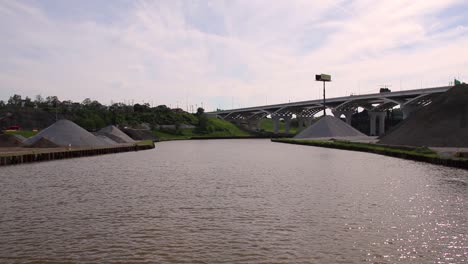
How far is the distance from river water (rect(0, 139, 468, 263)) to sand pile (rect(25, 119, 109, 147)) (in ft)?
122

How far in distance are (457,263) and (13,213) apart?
64.7ft

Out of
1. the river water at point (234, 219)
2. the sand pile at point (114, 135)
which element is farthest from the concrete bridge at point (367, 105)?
the river water at point (234, 219)

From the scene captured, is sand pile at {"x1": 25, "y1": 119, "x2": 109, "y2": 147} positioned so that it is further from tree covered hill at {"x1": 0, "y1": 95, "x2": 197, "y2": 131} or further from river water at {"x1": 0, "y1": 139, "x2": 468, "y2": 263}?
tree covered hill at {"x1": 0, "y1": 95, "x2": 197, "y2": 131}

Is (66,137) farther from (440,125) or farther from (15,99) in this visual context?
(15,99)

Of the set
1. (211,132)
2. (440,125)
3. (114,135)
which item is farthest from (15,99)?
(440,125)

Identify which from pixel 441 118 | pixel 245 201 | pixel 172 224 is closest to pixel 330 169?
pixel 245 201

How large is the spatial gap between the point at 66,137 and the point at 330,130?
72.8 meters

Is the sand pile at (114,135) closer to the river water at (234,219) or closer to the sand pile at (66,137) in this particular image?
the sand pile at (66,137)

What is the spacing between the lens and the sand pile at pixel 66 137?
7068 cm

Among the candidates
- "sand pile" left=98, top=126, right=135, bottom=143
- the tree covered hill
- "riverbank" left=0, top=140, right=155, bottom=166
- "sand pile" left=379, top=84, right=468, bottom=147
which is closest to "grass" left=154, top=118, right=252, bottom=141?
Result: the tree covered hill

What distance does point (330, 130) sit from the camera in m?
118

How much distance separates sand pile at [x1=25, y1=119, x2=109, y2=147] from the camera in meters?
70.7

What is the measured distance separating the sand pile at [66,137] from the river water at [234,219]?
3708 centimetres

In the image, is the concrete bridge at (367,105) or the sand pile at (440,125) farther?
the concrete bridge at (367,105)
